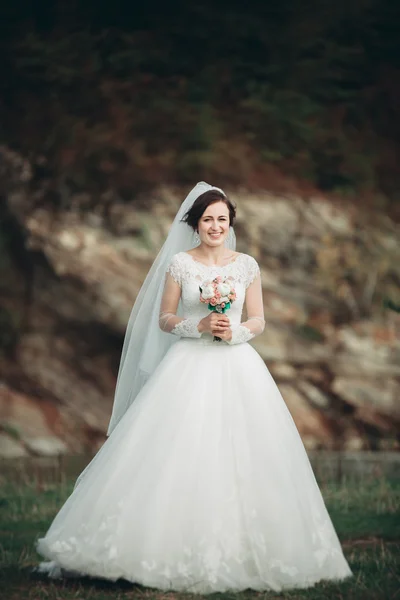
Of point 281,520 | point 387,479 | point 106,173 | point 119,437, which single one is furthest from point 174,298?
point 106,173

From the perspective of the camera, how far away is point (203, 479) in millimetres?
4297

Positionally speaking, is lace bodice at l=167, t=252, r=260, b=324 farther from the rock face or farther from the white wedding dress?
the rock face

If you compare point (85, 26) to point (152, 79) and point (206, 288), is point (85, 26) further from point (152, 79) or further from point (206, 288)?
point (206, 288)

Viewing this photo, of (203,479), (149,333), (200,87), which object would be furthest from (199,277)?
(200,87)

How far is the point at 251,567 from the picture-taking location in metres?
4.20

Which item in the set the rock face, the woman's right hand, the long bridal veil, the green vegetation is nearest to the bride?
the woman's right hand

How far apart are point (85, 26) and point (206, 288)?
5635 millimetres

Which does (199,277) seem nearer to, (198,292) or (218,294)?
(198,292)

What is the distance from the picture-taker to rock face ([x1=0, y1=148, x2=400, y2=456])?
8.86m

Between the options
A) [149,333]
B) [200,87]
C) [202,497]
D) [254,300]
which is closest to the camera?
[202,497]

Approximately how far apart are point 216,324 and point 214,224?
59 centimetres

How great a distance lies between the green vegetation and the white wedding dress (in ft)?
16.3

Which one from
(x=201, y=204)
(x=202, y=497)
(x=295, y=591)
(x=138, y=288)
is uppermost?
(x=138, y=288)

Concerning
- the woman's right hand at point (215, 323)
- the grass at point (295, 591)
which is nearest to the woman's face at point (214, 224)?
the woman's right hand at point (215, 323)
